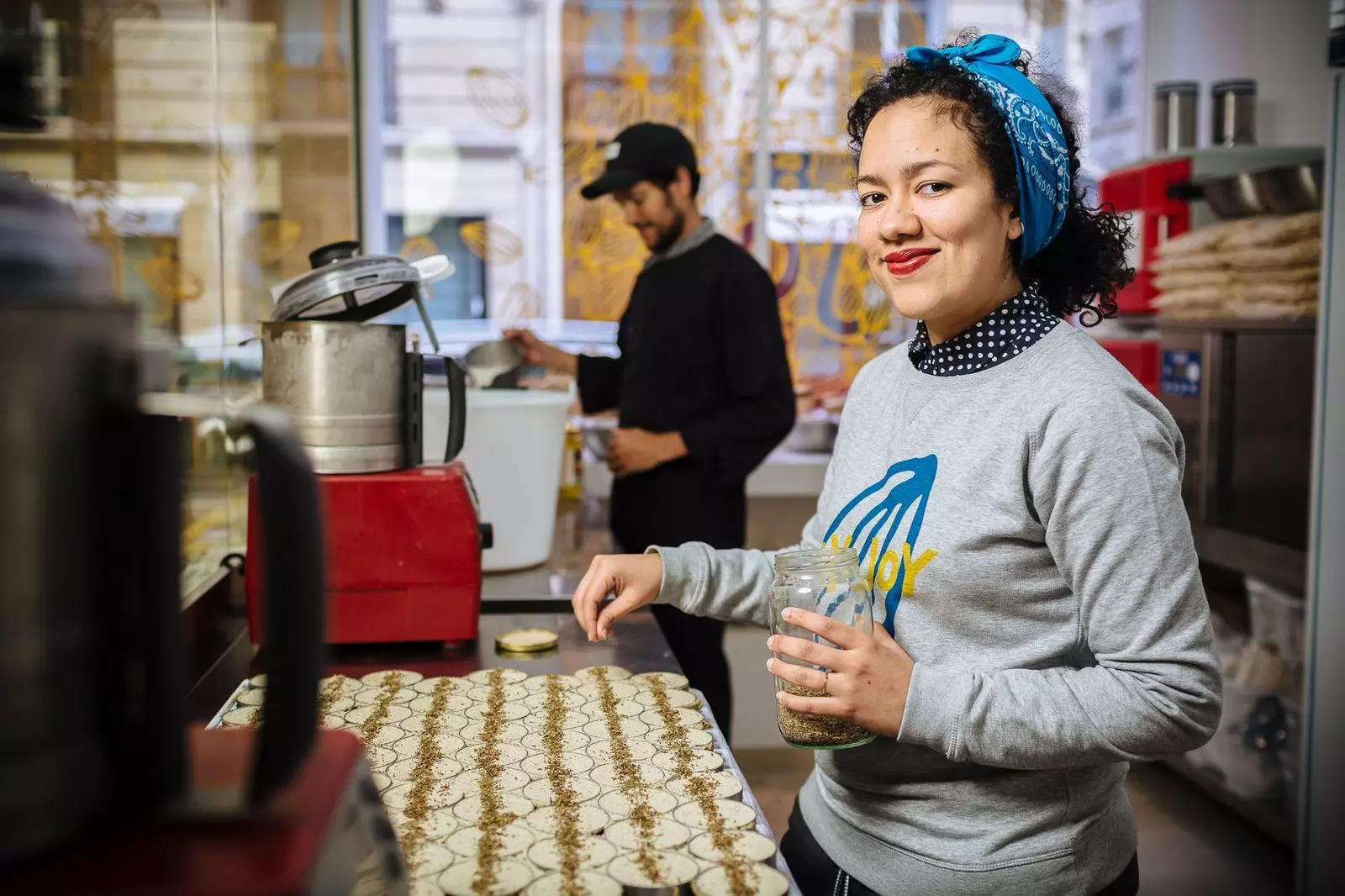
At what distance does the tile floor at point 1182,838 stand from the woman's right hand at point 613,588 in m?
1.90

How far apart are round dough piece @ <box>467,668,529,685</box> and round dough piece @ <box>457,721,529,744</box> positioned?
16cm

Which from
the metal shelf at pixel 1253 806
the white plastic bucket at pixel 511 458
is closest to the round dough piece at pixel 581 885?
the white plastic bucket at pixel 511 458

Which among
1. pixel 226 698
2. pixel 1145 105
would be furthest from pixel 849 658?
pixel 1145 105

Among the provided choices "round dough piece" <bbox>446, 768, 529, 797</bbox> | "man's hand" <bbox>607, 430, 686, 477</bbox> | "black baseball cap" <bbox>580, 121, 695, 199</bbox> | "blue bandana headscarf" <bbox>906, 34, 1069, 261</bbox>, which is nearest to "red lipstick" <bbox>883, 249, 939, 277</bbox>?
"blue bandana headscarf" <bbox>906, 34, 1069, 261</bbox>

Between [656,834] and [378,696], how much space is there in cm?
52

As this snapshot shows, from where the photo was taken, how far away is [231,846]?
0.53 metres

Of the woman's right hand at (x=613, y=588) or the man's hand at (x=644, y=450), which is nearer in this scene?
the woman's right hand at (x=613, y=588)

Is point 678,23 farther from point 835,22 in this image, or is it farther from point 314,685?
point 314,685

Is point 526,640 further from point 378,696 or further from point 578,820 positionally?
point 578,820

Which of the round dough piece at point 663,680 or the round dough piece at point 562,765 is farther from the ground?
the round dough piece at point 663,680

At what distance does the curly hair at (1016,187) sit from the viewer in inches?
43.7

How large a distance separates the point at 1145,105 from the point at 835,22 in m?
1.28

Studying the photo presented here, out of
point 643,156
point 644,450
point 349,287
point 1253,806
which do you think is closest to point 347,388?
point 349,287

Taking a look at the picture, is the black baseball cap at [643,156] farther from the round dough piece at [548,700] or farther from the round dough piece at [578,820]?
the round dough piece at [578,820]
